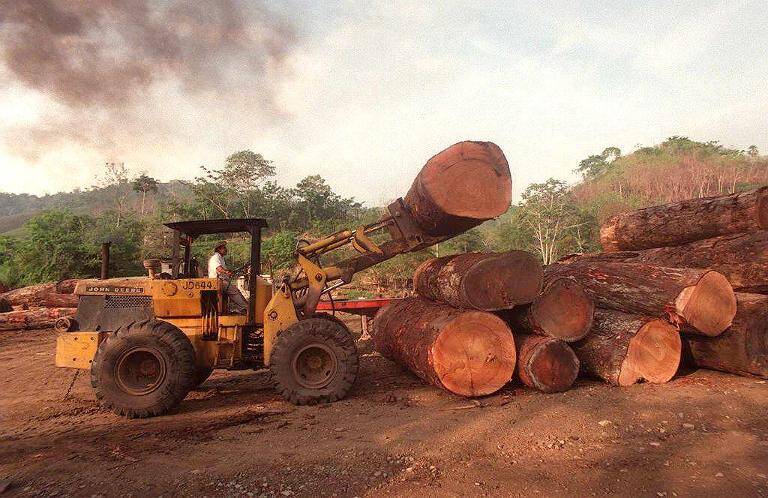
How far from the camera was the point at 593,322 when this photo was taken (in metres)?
5.89

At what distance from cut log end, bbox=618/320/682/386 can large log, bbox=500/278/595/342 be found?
0.57 m

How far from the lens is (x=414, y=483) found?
3.25 metres

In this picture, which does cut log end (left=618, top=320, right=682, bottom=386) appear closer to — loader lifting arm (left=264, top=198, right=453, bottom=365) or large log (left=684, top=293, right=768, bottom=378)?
large log (left=684, top=293, right=768, bottom=378)

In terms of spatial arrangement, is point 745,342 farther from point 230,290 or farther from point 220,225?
point 220,225

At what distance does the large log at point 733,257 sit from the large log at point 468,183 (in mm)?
2748

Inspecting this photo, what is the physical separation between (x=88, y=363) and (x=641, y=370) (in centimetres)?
641

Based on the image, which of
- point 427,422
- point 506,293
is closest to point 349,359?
point 427,422

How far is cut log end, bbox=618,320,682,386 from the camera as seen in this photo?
541 centimetres

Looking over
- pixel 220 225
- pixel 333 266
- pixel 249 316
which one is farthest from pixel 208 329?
pixel 333 266

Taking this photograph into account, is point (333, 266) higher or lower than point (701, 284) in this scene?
higher

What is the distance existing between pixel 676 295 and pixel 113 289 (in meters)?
6.71

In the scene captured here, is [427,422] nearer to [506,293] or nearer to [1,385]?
[506,293]

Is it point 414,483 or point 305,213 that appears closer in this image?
point 414,483

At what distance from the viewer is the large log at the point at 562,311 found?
18.3 feet
